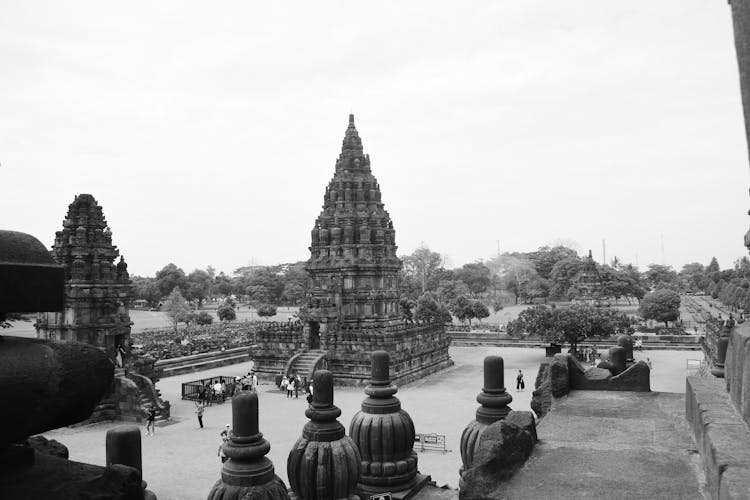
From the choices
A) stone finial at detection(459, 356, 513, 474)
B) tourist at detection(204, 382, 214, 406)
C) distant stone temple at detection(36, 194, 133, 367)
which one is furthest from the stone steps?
stone finial at detection(459, 356, 513, 474)

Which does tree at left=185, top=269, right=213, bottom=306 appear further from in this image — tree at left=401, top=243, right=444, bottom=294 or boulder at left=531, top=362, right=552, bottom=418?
boulder at left=531, top=362, right=552, bottom=418

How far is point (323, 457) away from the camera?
6.62 metres

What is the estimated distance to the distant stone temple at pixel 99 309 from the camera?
2083cm

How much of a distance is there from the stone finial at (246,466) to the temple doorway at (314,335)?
967 inches

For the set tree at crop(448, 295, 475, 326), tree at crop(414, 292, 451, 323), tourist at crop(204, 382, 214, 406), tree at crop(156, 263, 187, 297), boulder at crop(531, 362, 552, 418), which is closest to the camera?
boulder at crop(531, 362, 552, 418)

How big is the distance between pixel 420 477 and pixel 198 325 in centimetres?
5914

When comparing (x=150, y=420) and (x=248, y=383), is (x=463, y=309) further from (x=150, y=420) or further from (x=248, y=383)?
(x=150, y=420)

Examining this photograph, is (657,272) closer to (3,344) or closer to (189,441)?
(189,441)

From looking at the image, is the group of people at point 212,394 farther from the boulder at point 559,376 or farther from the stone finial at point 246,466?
the stone finial at point 246,466

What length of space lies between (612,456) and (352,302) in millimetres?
26123

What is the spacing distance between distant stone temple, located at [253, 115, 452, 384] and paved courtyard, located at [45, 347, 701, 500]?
4.86 ft

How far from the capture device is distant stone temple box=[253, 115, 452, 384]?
91.7 ft

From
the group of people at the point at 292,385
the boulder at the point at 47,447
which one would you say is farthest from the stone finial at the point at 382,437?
the group of people at the point at 292,385

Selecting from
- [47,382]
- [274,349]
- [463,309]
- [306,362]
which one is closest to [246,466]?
[47,382]
